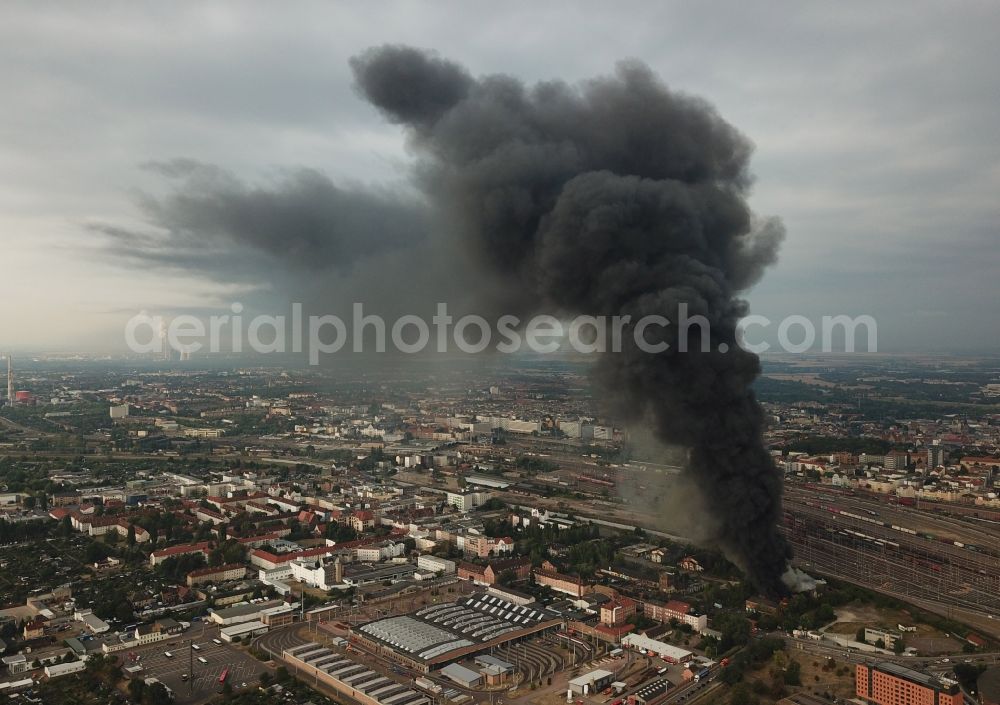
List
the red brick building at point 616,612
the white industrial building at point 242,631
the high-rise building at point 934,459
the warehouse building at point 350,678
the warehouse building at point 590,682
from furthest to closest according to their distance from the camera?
the high-rise building at point 934,459 < the red brick building at point 616,612 < the white industrial building at point 242,631 < the warehouse building at point 590,682 < the warehouse building at point 350,678

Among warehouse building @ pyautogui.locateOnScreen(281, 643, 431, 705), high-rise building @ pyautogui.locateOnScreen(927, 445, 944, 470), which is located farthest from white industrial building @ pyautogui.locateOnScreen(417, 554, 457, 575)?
high-rise building @ pyautogui.locateOnScreen(927, 445, 944, 470)

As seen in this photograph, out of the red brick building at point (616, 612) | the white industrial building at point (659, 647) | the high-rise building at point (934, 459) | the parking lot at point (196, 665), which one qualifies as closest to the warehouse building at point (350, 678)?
the parking lot at point (196, 665)

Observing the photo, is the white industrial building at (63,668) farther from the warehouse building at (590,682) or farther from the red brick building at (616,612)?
the red brick building at (616,612)

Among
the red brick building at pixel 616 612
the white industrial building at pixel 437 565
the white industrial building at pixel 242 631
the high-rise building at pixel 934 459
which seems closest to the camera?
the white industrial building at pixel 242 631

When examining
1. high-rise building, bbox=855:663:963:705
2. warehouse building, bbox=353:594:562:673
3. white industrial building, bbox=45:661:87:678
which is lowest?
white industrial building, bbox=45:661:87:678

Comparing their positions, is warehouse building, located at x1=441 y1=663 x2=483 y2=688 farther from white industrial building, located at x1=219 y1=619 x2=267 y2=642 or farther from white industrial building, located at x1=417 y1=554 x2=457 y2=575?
white industrial building, located at x1=417 y1=554 x2=457 y2=575

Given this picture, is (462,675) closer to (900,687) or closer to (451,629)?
(451,629)
